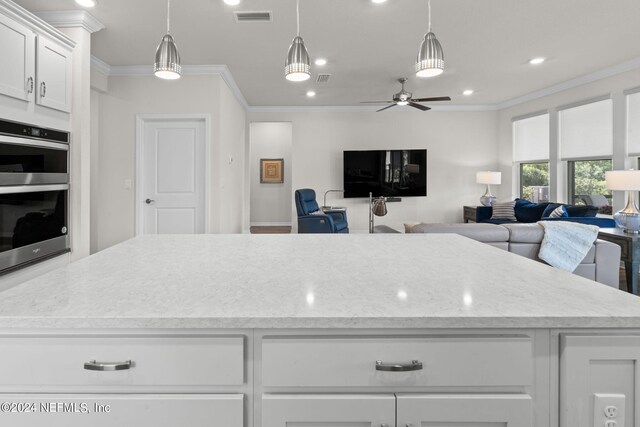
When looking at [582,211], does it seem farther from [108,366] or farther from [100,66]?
[100,66]

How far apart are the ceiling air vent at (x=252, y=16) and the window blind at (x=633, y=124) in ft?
15.1

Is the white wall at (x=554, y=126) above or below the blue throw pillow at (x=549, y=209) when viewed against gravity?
above

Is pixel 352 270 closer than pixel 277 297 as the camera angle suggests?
No

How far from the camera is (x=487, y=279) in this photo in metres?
1.07

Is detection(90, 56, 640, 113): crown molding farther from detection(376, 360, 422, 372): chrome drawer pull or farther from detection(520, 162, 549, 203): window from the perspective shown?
detection(376, 360, 422, 372): chrome drawer pull

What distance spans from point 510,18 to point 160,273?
3887 mm

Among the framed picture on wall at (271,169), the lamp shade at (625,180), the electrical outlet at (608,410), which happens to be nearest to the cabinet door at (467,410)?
the electrical outlet at (608,410)

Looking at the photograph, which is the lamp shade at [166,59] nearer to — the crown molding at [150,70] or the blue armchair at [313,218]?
the crown molding at [150,70]

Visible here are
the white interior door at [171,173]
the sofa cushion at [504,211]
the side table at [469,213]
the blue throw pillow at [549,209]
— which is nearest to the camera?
the white interior door at [171,173]

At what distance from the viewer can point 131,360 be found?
31.8 inches

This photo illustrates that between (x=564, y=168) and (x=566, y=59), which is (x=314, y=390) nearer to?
(x=566, y=59)

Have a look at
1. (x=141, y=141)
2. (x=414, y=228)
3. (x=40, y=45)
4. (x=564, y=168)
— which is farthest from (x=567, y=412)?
(x=564, y=168)

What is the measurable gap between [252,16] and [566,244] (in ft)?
10.9

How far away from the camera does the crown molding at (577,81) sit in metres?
4.85
